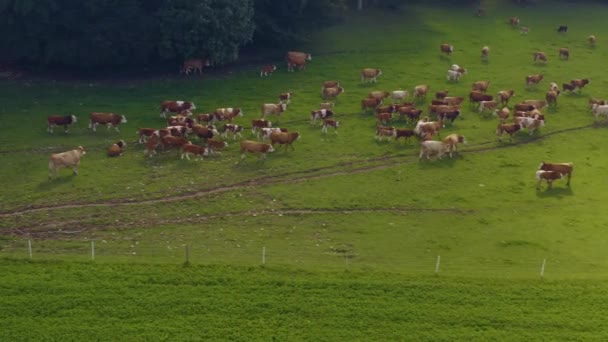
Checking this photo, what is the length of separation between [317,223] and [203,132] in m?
10.6

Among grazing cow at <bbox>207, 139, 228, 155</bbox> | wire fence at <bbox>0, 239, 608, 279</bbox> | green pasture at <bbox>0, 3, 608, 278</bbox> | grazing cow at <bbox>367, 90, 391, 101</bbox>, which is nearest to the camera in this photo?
wire fence at <bbox>0, 239, 608, 279</bbox>

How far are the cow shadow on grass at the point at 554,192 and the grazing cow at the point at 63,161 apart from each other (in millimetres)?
22050

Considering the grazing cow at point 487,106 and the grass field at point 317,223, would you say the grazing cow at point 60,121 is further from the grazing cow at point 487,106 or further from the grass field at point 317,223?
the grazing cow at point 487,106

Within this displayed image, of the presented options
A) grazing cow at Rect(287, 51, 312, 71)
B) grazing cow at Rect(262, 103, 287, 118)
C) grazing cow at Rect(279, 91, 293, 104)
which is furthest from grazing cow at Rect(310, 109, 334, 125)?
grazing cow at Rect(287, 51, 312, 71)

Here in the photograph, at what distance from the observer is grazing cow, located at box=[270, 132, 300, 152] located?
39719 mm

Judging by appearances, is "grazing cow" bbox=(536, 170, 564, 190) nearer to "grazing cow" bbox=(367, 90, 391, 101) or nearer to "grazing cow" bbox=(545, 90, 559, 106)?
"grazing cow" bbox=(545, 90, 559, 106)

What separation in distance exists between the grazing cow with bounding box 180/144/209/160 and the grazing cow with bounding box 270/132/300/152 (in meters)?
3.57

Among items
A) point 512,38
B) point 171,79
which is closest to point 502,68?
point 512,38

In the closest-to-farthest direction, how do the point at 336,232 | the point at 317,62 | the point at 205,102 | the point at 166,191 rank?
1. the point at 336,232
2. the point at 166,191
3. the point at 205,102
4. the point at 317,62

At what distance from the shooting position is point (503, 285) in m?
29.2

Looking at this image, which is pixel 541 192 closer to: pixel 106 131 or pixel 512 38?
pixel 106 131

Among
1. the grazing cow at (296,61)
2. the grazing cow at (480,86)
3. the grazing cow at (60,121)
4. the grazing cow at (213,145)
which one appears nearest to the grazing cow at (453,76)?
the grazing cow at (480,86)

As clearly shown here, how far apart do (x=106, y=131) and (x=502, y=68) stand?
28825mm

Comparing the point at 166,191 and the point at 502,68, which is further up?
the point at 502,68
